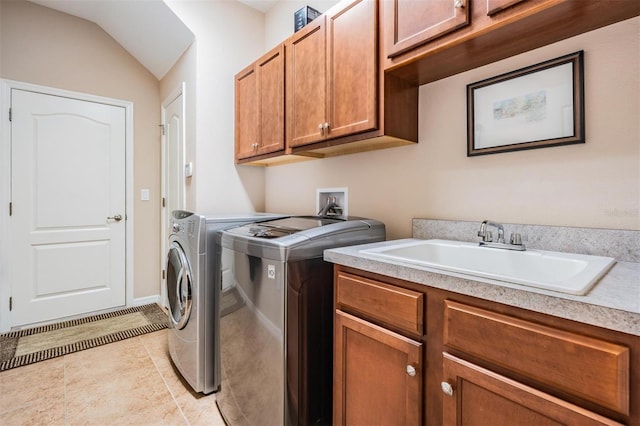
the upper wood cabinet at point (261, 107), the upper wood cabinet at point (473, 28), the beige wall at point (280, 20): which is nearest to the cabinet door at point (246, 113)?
the upper wood cabinet at point (261, 107)

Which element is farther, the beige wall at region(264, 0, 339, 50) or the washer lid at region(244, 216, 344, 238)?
the beige wall at region(264, 0, 339, 50)

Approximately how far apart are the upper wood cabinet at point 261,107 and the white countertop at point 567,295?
1.38m

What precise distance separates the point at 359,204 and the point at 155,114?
2.67m

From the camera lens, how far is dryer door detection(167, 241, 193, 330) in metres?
1.81

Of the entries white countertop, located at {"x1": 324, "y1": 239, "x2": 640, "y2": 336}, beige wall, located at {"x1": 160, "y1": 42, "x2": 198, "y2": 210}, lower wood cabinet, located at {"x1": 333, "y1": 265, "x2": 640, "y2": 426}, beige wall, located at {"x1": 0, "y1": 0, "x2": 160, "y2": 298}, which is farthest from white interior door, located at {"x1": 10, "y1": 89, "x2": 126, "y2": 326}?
white countertop, located at {"x1": 324, "y1": 239, "x2": 640, "y2": 336}

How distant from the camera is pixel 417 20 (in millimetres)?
1222

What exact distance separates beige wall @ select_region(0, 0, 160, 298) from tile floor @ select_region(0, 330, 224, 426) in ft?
4.08

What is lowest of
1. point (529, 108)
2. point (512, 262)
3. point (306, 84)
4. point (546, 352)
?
point (546, 352)

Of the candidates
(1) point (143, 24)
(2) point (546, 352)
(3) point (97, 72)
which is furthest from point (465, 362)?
(3) point (97, 72)

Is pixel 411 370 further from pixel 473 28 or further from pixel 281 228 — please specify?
pixel 473 28

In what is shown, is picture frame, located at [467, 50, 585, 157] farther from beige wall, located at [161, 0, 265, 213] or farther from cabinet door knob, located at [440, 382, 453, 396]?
beige wall, located at [161, 0, 265, 213]

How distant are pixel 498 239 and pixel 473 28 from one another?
792 mm

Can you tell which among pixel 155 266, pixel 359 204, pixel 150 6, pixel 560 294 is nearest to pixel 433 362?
pixel 560 294

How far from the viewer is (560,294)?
2.13ft
